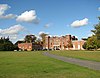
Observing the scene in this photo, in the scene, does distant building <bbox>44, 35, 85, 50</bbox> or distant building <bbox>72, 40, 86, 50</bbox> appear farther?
distant building <bbox>44, 35, 85, 50</bbox>

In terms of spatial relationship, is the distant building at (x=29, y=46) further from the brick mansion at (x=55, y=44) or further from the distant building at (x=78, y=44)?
the distant building at (x=78, y=44)

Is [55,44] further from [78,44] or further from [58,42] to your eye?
[78,44]

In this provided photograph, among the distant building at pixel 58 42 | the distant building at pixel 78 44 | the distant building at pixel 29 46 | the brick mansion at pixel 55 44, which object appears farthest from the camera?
the distant building at pixel 58 42

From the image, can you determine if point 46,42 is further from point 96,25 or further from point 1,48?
point 96,25

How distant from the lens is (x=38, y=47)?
7062 inches

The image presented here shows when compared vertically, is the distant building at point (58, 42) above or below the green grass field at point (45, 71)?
above

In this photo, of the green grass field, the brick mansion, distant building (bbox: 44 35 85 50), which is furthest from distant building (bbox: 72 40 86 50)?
the green grass field

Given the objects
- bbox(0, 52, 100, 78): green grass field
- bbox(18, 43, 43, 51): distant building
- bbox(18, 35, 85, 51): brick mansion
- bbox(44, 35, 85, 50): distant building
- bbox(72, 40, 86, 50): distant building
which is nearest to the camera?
bbox(0, 52, 100, 78): green grass field

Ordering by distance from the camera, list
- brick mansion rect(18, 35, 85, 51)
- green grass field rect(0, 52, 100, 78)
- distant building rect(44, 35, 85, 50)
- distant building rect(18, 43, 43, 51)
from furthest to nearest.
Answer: distant building rect(44, 35, 85, 50)
distant building rect(18, 43, 43, 51)
brick mansion rect(18, 35, 85, 51)
green grass field rect(0, 52, 100, 78)

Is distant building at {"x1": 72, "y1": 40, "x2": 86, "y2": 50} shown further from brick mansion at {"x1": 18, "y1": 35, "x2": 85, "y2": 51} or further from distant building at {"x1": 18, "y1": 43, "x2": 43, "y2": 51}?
distant building at {"x1": 18, "y1": 43, "x2": 43, "y2": 51}

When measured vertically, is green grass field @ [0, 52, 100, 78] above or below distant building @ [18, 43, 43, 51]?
below

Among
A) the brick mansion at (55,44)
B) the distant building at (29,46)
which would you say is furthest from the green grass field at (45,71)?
the distant building at (29,46)

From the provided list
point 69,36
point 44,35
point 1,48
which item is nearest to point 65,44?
point 69,36

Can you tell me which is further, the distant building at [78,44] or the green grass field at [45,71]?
the distant building at [78,44]
